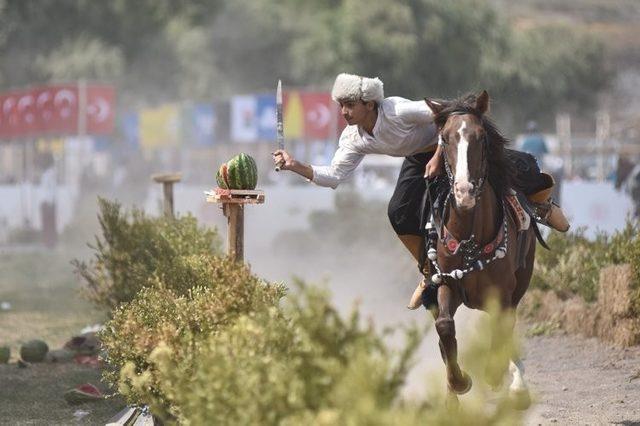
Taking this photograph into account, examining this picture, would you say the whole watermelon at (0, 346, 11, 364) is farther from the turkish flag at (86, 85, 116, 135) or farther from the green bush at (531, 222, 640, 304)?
the turkish flag at (86, 85, 116, 135)

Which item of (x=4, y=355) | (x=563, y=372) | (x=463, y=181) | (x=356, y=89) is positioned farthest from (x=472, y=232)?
(x=4, y=355)

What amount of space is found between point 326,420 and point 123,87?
6826 cm

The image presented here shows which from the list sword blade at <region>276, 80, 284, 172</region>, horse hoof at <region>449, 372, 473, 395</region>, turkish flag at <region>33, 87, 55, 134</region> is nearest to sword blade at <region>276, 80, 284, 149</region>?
sword blade at <region>276, 80, 284, 172</region>

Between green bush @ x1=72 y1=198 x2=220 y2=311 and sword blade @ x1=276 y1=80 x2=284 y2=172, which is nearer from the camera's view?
sword blade @ x1=276 y1=80 x2=284 y2=172

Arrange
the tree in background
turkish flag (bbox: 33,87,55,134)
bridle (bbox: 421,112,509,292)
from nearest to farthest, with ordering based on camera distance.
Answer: bridle (bbox: 421,112,509,292)
turkish flag (bbox: 33,87,55,134)
the tree in background

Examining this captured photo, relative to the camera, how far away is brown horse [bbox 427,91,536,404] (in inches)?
Result: 336

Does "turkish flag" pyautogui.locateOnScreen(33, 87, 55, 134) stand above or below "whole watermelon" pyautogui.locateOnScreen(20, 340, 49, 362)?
above

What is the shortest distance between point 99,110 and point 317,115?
7.52m

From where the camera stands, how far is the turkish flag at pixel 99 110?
142 ft

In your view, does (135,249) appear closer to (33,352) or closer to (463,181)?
(33,352)

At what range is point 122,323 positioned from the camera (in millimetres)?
8445

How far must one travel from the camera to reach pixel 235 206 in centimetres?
884

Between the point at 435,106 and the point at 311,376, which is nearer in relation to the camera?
the point at 311,376

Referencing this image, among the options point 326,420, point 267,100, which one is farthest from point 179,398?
point 267,100
